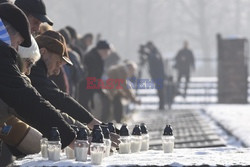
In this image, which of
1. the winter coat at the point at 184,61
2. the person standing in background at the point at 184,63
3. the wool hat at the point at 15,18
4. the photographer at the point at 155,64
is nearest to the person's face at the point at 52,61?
the wool hat at the point at 15,18

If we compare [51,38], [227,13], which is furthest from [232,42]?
[227,13]

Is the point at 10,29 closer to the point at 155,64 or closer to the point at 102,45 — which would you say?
the point at 102,45

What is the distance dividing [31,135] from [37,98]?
631mm

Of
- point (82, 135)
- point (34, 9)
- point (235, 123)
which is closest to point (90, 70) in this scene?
point (235, 123)

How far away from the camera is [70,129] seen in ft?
16.8

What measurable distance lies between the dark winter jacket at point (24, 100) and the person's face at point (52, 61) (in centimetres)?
164

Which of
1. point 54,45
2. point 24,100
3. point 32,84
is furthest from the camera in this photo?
point 54,45

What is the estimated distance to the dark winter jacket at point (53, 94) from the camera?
663 cm

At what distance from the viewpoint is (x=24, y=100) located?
491cm

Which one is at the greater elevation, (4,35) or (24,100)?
(4,35)

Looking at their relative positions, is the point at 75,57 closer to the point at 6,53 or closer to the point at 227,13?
the point at 6,53

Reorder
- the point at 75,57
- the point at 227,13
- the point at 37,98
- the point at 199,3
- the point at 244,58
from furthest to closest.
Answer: the point at 227,13
the point at 199,3
the point at 244,58
the point at 75,57
the point at 37,98

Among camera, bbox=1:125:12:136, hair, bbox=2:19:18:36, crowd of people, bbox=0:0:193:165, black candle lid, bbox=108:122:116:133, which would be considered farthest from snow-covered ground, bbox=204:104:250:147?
hair, bbox=2:19:18:36

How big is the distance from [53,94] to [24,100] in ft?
5.97
